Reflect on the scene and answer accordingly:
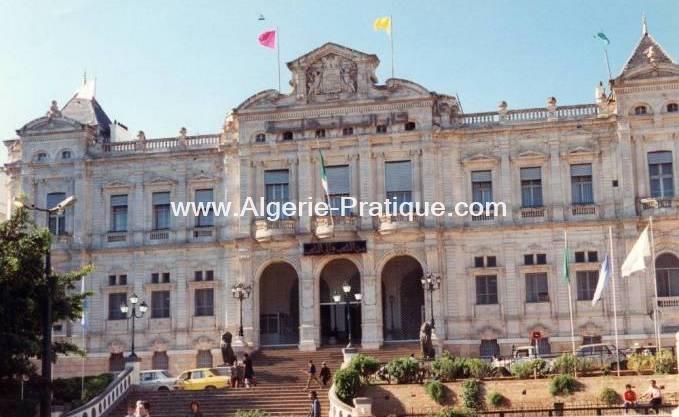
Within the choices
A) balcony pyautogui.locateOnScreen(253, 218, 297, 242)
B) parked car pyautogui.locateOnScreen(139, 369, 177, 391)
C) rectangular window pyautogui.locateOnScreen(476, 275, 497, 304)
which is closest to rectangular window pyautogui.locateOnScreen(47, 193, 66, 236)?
balcony pyautogui.locateOnScreen(253, 218, 297, 242)

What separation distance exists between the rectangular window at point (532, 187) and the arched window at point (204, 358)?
18104mm

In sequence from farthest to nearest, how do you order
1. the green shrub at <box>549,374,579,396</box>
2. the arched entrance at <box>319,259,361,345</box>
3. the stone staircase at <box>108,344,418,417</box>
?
the arched entrance at <box>319,259,361,345</box>
the stone staircase at <box>108,344,418,417</box>
the green shrub at <box>549,374,579,396</box>

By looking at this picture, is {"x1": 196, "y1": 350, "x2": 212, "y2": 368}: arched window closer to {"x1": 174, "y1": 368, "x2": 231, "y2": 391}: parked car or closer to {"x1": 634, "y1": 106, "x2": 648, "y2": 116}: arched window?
{"x1": 174, "y1": 368, "x2": 231, "y2": 391}: parked car

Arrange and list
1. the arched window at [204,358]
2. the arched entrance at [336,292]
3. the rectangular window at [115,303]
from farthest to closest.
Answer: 1. the rectangular window at [115,303]
2. the arched entrance at [336,292]
3. the arched window at [204,358]

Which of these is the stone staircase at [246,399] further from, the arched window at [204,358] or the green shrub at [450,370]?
the arched window at [204,358]

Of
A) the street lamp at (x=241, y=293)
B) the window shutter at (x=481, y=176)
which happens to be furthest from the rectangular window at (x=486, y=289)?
the street lamp at (x=241, y=293)

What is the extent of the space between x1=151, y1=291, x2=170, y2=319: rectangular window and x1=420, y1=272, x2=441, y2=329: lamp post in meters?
14.0

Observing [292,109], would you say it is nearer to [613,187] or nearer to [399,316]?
[399,316]

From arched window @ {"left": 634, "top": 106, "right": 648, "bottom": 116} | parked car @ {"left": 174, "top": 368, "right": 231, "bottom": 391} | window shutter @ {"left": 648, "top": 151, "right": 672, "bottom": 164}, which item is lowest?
parked car @ {"left": 174, "top": 368, "right": 231, "bottom": 391}

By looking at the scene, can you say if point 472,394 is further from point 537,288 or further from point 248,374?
point 537,288

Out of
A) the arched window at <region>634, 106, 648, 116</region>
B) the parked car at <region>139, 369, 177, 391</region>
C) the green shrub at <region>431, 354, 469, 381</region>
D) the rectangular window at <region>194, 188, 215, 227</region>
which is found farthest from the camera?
the rectangular window at <region>194, 188, 215, 227</region>

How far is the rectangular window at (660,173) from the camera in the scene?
46750mm

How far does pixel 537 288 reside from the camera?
156ft

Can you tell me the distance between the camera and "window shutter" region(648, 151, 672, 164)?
4688 cm
